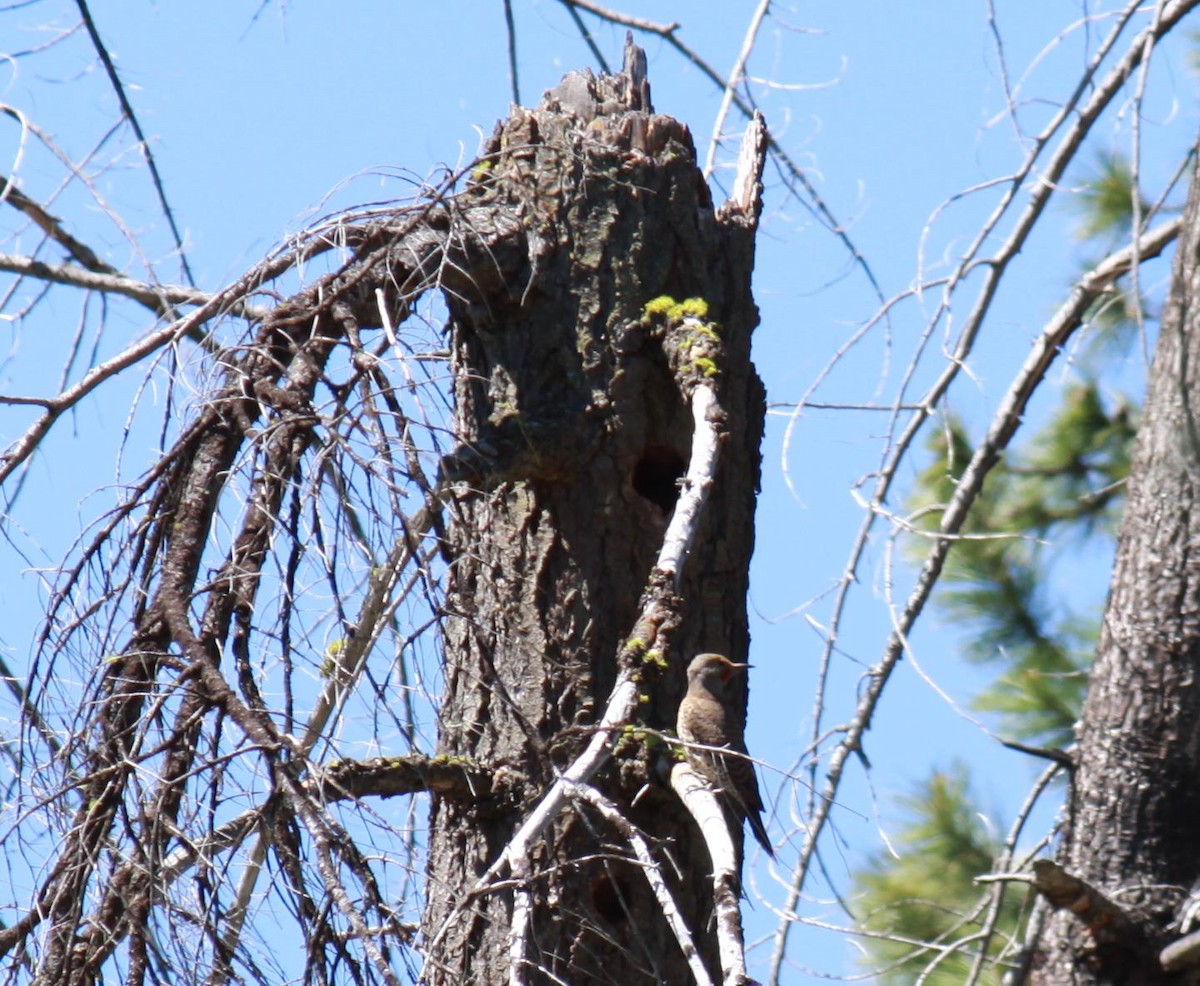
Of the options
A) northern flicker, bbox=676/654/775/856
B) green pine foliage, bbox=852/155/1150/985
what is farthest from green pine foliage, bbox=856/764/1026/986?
northern flicker, bbox=676/654/775/856

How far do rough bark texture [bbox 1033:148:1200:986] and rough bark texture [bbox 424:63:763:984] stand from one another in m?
1.01

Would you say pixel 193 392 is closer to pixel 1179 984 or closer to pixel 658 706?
pixel 658 706

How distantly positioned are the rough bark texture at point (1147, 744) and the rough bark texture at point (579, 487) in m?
1.01

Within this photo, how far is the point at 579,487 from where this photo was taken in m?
2.88

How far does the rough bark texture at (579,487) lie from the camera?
2695 millimetres

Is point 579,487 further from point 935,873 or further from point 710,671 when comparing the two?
point 935,873

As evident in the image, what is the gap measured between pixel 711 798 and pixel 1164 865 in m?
1.65

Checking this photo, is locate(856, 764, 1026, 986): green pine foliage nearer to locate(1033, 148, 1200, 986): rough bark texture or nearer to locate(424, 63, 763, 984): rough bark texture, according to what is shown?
locate(1033, 148, 1200, 986): rough bark texture

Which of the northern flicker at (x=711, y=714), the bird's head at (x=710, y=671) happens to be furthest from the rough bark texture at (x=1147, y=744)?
the bird's head at (x=710, y=671)

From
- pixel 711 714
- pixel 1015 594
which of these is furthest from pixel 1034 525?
pixel 711 714

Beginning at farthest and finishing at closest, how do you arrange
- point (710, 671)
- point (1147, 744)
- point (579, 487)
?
point (1147, 744)
point (579, 487)
point (710, 671)

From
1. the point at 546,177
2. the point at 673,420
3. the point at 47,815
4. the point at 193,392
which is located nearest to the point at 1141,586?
the point at 673,420

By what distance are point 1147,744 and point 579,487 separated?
143 centimetres

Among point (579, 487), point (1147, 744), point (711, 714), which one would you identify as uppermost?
point (579, 487)
